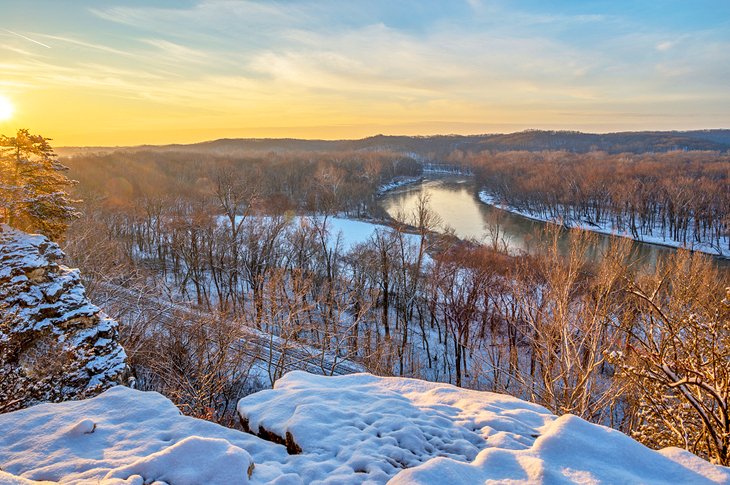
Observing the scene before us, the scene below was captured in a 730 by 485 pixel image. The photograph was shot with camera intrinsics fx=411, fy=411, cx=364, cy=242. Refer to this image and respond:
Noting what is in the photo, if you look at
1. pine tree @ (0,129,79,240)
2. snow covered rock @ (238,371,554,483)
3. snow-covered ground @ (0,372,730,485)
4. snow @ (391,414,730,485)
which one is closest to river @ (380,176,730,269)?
snow covered rock @ (238,371,554,483)

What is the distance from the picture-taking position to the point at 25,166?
43.6 feet

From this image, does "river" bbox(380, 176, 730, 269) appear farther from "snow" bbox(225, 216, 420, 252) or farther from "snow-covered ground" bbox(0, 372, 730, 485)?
"snow-covered ground" bbox(0, 372, 730, 485)

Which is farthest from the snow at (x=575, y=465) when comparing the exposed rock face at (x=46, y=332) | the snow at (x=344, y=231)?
the snow at (x=344, y=231)

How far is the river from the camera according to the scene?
3738 centimetres

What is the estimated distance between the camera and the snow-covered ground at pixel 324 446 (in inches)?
171

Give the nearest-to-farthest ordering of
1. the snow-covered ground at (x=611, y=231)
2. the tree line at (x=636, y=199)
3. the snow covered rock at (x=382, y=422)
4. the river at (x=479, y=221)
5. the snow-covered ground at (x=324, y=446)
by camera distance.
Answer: the snow-covered ground at (x=324, y=446), the snow covered rock at (x=382, y=422), the river at (x=479, y=221), the snow-covered ground at (x=611, y=231), the tree line at (x=636, y=199)

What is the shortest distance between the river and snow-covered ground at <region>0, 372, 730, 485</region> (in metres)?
22.3

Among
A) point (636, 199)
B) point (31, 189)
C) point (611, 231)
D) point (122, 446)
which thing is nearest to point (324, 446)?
point (122, 446)

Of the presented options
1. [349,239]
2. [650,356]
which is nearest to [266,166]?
[349,239]

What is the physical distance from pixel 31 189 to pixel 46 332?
18.7ft

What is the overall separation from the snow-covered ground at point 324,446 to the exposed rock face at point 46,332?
4.58 m

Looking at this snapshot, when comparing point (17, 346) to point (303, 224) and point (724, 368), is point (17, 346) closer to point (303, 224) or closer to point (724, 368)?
point (724, 368)

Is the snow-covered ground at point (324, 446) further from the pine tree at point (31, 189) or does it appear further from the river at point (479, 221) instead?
the river at point (479, 221)

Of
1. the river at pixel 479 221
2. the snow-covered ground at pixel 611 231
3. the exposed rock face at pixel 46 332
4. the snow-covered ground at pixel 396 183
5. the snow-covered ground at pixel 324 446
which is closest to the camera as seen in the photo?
the snow-covered ground at pixel 324 446
